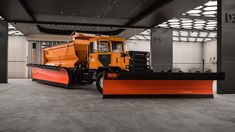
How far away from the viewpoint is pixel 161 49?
Answer: 655 inches

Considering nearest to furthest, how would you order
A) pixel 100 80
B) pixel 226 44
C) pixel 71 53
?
pixel 100 80, pixel 226 44, pixel 71 53

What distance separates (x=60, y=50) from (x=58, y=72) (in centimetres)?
178

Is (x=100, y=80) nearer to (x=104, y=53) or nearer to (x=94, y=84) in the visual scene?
(x=104, y=53)

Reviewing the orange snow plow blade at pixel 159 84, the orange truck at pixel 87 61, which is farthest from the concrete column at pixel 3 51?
the orange snow plow blade at pixel 159 84

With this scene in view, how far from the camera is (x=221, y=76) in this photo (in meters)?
7.85

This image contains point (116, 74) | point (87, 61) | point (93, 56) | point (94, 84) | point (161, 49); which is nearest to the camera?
point (116, 74)

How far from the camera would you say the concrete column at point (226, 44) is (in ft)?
31.9

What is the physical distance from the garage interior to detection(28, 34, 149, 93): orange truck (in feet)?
1.85

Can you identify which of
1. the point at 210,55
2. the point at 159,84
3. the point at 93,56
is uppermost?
the point at 210,55

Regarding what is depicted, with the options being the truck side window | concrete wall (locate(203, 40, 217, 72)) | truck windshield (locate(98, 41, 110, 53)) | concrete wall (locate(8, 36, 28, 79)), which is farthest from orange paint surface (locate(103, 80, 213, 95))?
concrete wall (locate(203, 40, 217, 72))

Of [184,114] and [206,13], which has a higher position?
[206,13]

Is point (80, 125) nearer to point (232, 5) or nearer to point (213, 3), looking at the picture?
point (232, 5)

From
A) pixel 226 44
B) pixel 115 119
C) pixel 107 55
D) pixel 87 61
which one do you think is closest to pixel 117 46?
pixel 107 55

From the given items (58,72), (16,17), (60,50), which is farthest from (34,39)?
(58,72)
